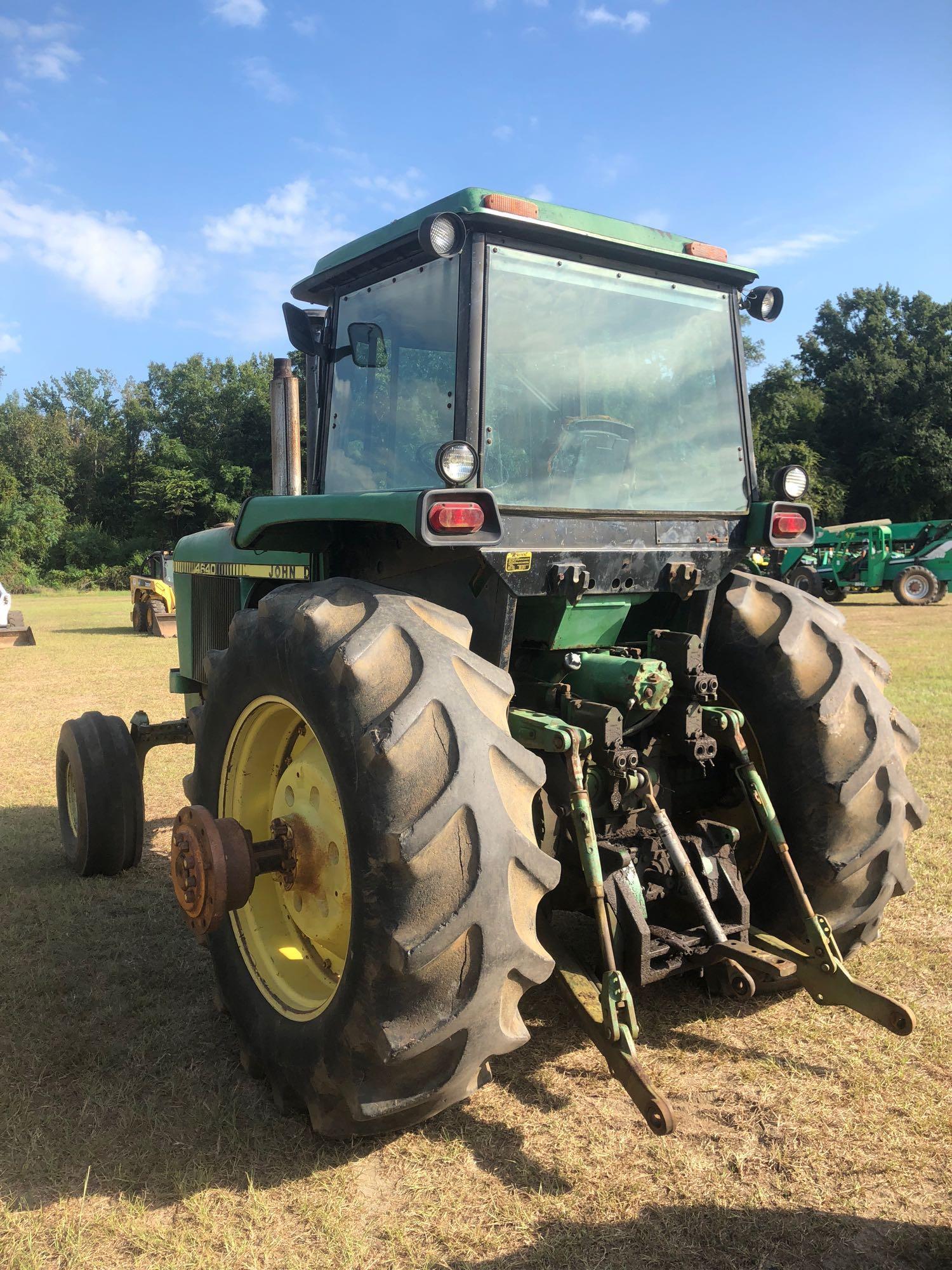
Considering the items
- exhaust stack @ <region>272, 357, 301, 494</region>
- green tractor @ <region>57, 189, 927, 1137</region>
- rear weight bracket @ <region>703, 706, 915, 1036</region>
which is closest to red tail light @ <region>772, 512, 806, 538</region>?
green tractor @ <region>57, 189, 927, 1137</region>

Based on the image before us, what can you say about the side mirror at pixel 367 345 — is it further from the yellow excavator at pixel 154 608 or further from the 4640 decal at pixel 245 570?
the yellow excavator at pixel 154 608

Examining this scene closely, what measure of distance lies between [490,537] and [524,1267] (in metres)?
1.70

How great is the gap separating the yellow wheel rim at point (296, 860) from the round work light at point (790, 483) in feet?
6.05

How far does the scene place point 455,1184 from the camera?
7.84 feet

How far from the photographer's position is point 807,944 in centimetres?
324

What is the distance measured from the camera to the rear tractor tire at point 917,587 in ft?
68.6

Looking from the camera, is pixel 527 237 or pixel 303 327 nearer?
pixel 527 237

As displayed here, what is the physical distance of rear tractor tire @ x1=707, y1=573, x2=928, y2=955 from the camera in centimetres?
315

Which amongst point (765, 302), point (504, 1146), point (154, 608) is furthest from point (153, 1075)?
point (154, 608)

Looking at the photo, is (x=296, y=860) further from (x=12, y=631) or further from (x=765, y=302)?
(x=12, y=631)

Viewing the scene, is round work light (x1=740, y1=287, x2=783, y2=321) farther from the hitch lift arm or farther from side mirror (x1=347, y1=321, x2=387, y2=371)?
the hitch lift arm

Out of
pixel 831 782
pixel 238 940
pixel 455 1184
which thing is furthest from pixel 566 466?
pixel 455 1184

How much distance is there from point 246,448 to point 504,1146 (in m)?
47.6

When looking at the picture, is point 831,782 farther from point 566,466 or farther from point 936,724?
point 936,724
